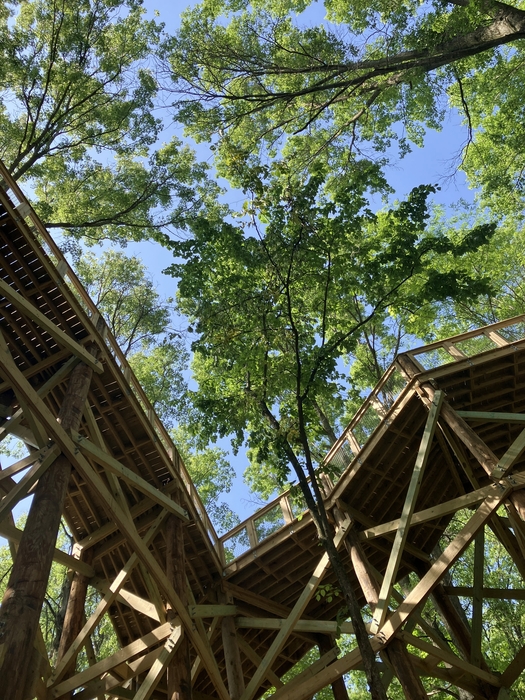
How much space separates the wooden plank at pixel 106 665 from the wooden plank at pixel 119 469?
5.56ft

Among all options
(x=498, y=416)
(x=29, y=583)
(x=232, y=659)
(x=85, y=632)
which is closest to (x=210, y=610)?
(x=232, y=659)

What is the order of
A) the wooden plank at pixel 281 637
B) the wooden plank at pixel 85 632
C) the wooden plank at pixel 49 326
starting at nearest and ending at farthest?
1. the wooden plank at pixel 49 326
2. the wooden plank at pixel 85 632
3. the wooden plank at pixel 281 637

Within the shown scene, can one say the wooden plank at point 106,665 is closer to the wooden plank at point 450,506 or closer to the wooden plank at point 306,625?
the wooden plank at point 306,625

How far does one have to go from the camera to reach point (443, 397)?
7.94 m

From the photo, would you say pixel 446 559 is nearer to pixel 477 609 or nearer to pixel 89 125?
pixel 477 609

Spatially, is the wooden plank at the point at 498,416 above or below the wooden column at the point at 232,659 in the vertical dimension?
above

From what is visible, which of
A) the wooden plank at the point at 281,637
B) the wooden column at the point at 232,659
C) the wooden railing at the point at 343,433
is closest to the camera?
the wooden plank at the point at 281,637

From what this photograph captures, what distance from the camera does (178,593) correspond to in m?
6.92

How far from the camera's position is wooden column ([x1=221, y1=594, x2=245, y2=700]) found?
7.96 m

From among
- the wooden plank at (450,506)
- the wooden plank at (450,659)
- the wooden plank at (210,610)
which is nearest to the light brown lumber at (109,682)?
the wooden plank at (210,610)

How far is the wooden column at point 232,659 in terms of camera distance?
796 centimetres

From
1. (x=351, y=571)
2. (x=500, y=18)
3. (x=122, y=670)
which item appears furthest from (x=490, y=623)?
(x=500, y=18)

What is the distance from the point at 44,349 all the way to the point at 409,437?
21.3ft

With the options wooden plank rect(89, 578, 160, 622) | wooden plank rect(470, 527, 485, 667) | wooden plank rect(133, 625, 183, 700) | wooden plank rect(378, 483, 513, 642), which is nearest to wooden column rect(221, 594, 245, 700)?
wooden plank rect(89, 578, 160, 622)
